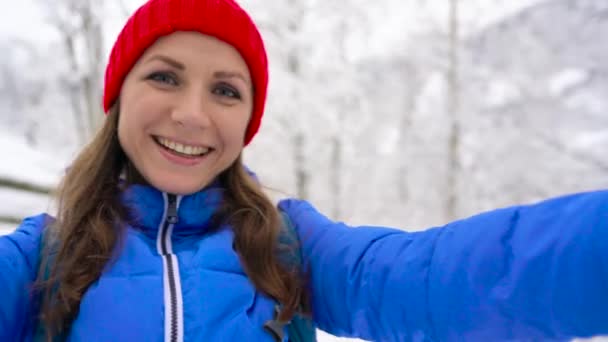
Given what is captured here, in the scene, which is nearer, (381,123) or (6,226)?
(6,226)

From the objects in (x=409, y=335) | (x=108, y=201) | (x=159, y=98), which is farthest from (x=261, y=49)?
(x=409, y=335)

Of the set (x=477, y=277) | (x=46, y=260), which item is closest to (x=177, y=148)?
(x=46, y=260)

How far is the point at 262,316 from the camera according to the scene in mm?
1229

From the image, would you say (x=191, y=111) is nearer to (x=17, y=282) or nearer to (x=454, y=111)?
(x=17, y=282)

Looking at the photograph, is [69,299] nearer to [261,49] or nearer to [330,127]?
[261,49]

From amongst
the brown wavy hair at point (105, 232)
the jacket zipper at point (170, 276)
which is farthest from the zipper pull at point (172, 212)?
the brown wavy hair at point (105, 232)

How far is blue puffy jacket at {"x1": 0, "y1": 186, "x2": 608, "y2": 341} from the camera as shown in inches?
31.6

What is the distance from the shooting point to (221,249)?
1293mm

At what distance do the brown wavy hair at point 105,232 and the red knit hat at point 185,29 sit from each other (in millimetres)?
150

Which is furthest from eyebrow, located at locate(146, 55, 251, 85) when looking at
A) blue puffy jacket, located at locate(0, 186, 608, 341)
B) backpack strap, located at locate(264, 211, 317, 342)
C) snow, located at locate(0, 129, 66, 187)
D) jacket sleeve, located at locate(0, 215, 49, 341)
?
snow, located at locate(0, 129, 66, 187)

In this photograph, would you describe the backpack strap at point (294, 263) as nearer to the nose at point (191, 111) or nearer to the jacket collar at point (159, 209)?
the jacket collar at point (159, 209)

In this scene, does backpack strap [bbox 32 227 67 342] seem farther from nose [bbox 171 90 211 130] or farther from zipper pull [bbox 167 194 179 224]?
nose [bbox 171 90 211 130]

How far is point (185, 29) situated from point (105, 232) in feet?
2.08

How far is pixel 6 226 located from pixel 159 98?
214 inches
